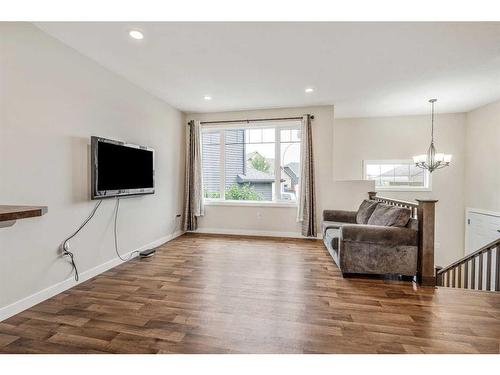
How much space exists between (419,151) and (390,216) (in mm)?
3266

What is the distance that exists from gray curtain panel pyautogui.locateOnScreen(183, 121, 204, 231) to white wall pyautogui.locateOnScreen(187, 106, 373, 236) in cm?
24

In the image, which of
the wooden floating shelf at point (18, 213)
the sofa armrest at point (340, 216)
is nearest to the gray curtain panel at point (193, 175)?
the sofa armrest at point (340, 216)

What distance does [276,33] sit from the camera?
2.39 metres

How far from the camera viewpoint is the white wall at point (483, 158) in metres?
4.50

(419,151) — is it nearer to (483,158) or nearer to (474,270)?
(483,158)

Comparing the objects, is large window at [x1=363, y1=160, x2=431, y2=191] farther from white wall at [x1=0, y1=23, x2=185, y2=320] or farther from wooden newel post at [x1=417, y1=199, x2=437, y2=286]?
white wall at [x1=0, y1=23, x2=185, y2=320]

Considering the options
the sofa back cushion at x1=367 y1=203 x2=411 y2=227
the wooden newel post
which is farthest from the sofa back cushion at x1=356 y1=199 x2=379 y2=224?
the wooden newel post

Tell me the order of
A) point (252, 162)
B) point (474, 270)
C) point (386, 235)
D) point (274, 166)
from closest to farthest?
point (386, 235), point (474, 270), point (274, 166), point (252, 162)

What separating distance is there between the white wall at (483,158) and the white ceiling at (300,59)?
471mm

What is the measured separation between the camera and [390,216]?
10.2 ft

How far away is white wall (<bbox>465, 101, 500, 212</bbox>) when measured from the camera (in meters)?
4.50

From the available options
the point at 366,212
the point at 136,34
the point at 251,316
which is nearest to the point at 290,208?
the point at 366,212
